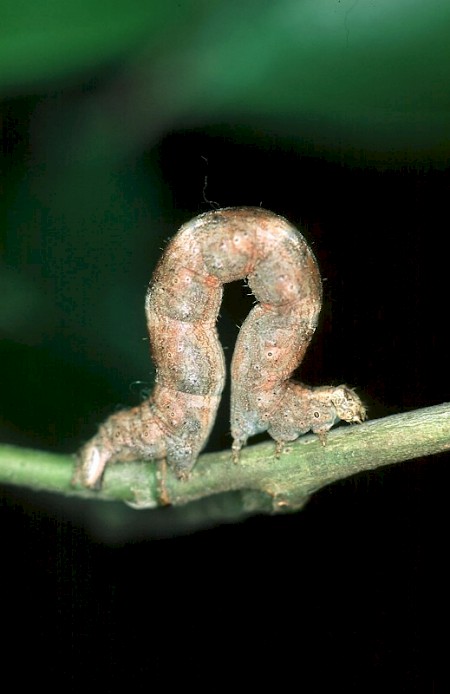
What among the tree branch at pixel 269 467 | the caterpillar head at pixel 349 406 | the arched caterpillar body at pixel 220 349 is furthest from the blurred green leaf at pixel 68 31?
the caterpillar head at pixel 349 406

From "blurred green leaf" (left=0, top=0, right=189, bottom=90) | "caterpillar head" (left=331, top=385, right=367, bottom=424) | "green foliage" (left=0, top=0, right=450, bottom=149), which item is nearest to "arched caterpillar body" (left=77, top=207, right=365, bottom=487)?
"caterpillar head" (left=331, top=385, right=367, bottom=424)

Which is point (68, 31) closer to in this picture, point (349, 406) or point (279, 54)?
point (279, 54)

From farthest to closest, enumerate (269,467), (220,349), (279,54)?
(220,349)
(279,54)
(269,467)

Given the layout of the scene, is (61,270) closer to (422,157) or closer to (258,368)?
(258,368)

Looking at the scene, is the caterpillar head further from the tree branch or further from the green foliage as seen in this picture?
the green foliage

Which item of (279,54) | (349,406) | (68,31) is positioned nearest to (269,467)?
(349,406)

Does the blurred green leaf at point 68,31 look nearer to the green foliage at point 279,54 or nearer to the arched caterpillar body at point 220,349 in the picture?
the green foliage at point 279,54

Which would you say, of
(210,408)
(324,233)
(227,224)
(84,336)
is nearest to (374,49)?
(227,224)
